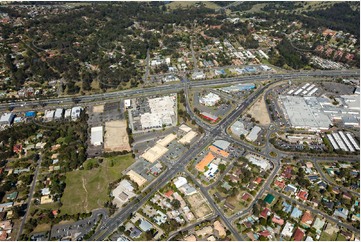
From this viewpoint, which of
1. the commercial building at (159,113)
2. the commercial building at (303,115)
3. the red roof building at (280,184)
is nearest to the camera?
the red roof building at (280,184)

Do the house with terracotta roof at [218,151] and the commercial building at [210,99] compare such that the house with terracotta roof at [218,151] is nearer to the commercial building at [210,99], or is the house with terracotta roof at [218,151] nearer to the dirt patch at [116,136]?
the commercial building at [210,99]

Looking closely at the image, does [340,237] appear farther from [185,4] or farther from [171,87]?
[185,4]

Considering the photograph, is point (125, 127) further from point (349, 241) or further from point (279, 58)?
point (279, 58)

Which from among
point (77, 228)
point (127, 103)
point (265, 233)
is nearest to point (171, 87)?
point (127, 103)

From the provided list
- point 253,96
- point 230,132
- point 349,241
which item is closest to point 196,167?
point 230,132

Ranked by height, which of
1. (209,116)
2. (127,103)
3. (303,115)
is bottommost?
(127,103)

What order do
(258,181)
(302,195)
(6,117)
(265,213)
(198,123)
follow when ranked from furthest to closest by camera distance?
(6,117) < (198,123) < (258,181) < (302,195) < (265,213)

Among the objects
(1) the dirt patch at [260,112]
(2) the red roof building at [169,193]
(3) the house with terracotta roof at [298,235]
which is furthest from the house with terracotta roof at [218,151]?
(3) the house with terracotta roof at [298,235]
